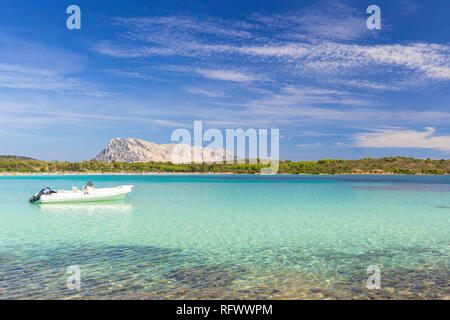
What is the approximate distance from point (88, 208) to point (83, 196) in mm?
4054

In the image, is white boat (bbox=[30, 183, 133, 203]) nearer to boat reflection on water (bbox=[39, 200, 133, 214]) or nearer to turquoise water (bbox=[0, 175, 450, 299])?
boat reflection on water (bbox=[39, 200, 133, 214])

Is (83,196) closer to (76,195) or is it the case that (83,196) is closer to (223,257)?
(76,195)

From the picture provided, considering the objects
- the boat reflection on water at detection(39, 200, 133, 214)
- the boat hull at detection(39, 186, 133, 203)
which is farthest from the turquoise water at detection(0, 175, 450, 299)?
the boat hull at detection(39, 186, 133, 203)

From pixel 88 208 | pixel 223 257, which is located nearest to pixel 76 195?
pixel 88 208

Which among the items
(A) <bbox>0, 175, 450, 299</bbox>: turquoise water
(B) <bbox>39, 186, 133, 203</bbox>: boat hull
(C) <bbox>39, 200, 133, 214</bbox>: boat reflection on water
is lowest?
(C) <bbox>39, 200, 133, 214</bbox>: boat reflection on water

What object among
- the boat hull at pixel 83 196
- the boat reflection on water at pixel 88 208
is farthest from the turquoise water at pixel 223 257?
the boat hull at pixel 83 196

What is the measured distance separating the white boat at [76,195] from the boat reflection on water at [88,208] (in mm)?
459

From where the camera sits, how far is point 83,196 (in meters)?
31.6

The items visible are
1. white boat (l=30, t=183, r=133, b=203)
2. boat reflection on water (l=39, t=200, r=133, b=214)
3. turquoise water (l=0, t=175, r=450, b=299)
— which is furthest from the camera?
white boat (l=30, t=183, r=133, b=203)

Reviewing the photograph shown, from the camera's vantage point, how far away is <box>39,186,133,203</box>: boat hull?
30.7 meters

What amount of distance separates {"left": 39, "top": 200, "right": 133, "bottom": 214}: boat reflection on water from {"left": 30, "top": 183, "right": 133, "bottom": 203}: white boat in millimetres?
459

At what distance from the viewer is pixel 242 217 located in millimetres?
23047
